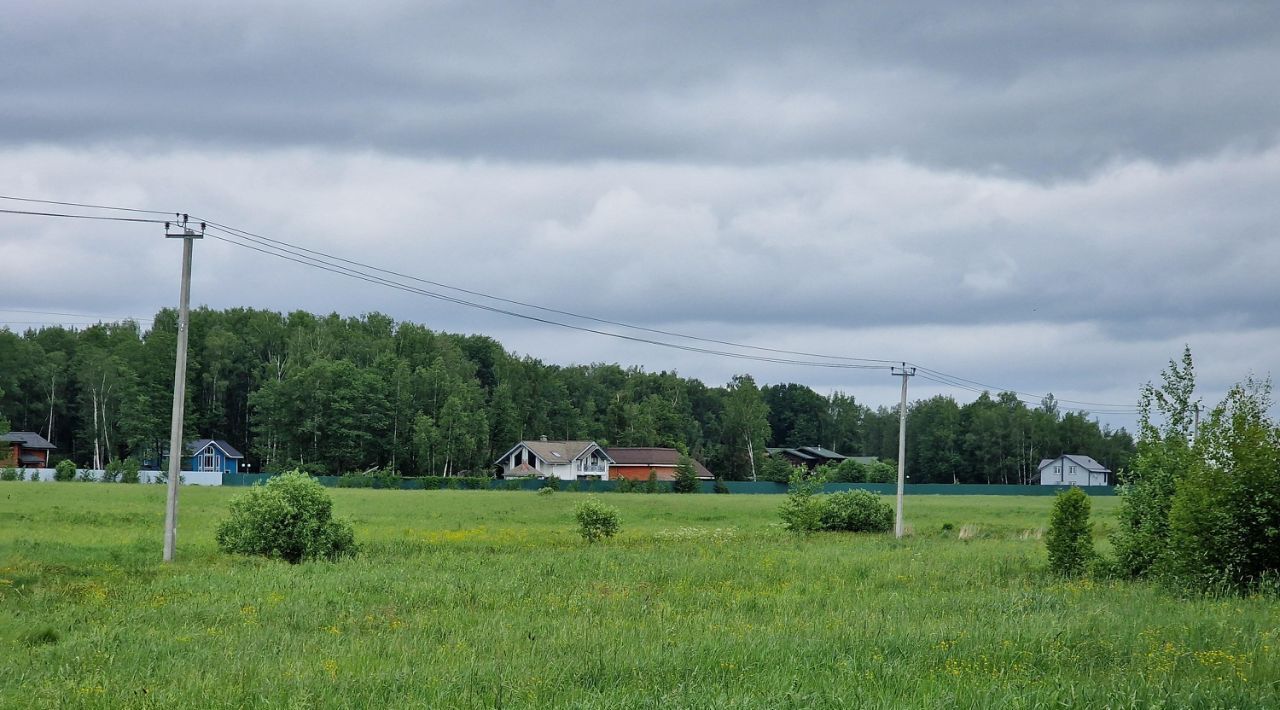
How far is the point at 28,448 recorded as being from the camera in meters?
105

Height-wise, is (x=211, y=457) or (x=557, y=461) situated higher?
(x=557, y=461)

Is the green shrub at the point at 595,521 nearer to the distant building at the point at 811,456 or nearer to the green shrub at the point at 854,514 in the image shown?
the green shrub at the point at 854,514

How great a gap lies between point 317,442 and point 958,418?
277ft

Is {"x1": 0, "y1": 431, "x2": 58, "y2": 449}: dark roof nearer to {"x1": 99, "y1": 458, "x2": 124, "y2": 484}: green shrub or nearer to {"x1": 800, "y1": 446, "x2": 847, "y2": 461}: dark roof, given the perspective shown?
{"x1": 99, "y1": 458, "x2": 124, "y2": 484}: green shrub

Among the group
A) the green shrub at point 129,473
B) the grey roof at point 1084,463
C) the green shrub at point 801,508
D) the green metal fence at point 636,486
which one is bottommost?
the green metal fence at point 636,486

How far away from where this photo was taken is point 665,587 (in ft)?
74.4

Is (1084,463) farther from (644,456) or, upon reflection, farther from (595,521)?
(595,521)

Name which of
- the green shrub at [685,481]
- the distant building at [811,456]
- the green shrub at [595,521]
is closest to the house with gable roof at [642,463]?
the green shrub at [685,481]

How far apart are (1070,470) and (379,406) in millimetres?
87126

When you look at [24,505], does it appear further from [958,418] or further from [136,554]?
[958,418]

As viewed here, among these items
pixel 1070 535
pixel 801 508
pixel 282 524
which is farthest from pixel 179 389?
pixel 801 508

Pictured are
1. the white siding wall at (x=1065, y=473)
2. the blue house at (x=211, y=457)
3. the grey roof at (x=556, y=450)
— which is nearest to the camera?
the blue house at (x=211, y=457)

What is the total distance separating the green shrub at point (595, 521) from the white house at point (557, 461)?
69.4 m

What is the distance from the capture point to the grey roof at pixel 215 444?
345ft
